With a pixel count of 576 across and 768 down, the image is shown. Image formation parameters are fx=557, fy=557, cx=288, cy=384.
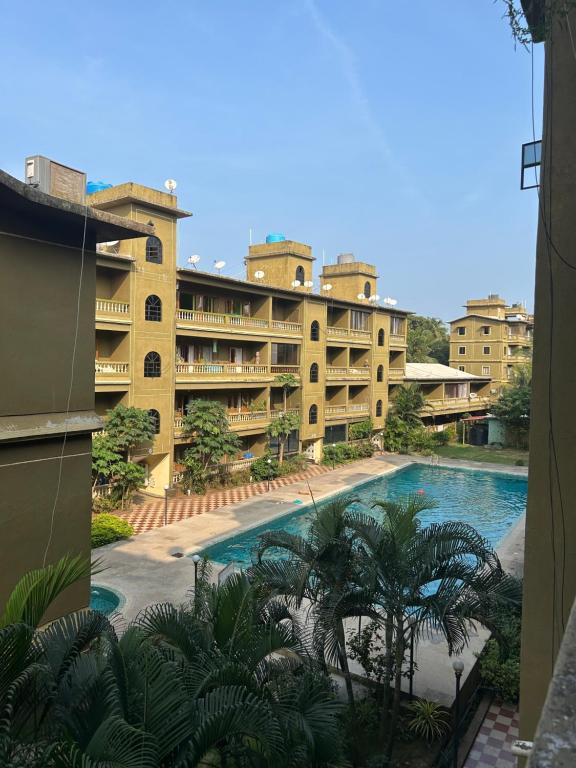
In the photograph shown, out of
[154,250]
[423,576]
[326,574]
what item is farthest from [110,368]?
[423,576]

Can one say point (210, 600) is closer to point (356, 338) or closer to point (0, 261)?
point (0, 261)

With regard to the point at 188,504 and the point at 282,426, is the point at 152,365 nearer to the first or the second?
the point at 188,504

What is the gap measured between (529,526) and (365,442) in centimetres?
3124

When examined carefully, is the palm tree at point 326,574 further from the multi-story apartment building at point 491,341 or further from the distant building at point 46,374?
the multi-story apartment building at point 491,341

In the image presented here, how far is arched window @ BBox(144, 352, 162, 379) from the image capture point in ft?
76.3

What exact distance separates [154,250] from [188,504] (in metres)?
10.9

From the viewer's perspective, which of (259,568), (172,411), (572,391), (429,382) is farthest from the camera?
(429,382)

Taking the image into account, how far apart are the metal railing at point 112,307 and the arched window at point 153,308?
91cm

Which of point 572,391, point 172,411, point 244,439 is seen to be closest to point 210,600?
point 572,391

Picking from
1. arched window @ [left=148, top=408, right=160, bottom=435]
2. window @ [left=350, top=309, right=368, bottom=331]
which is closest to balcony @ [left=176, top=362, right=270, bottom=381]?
arched window @ [left=148, top=408, right=160, bottom=435]

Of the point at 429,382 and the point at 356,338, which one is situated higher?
the point at 356,338

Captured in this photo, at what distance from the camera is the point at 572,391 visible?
20.8ft

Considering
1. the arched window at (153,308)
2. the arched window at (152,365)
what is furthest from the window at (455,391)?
the arched window at (153,308)

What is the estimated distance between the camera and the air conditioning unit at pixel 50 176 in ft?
26.1
